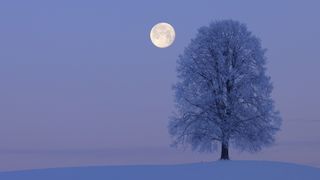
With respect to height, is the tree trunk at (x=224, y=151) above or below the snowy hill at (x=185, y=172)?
above

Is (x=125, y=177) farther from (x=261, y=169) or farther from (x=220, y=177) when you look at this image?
(x=261, y=169)

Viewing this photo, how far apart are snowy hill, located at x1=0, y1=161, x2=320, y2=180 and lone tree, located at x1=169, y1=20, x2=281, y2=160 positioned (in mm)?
6514

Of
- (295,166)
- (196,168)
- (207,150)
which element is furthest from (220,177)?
(207,150)

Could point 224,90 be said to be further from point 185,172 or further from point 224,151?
point 185,172

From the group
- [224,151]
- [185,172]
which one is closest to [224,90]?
[224,151]

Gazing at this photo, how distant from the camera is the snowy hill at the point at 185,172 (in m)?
32.2

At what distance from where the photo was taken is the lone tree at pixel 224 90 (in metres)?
44.5

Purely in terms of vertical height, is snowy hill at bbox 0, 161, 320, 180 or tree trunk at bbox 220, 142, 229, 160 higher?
tree trunk at bbox 220, 142, 229, 160

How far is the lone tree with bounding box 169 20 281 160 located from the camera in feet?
146

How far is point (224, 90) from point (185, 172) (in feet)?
40.9

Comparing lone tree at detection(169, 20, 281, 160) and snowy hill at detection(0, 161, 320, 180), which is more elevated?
lone tree at detection(169, 20, 281, 160)

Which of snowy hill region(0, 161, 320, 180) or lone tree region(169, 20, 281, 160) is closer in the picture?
snowy hill region(0, 161, 320, 180)

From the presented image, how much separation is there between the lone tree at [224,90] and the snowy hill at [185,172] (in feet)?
21.4

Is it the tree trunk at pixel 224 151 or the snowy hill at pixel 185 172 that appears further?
the tree trunk at pixel 224 151
